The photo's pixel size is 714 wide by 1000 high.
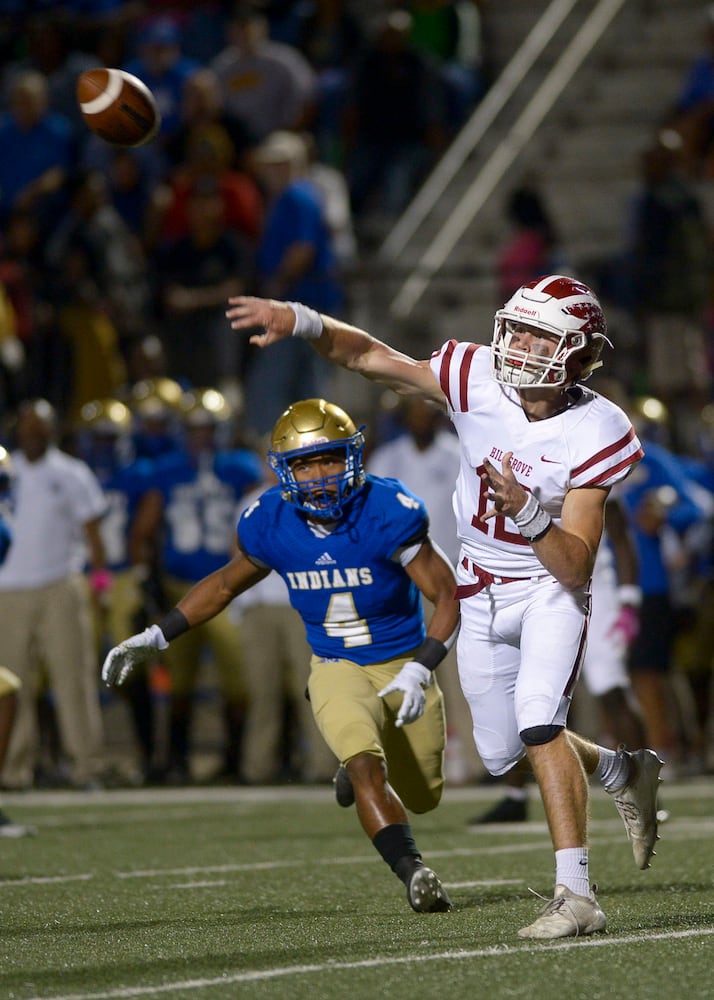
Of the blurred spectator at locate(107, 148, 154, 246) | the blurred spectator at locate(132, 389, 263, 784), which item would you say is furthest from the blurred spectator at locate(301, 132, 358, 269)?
the blurred spectator at locate(132, 389, 263, 784)

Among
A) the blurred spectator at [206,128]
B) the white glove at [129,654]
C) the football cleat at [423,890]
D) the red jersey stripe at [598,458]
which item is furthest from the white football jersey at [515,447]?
the blurred spectator at [206,128]

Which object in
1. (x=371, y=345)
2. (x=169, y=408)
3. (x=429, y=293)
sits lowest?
(x=371, y=345)

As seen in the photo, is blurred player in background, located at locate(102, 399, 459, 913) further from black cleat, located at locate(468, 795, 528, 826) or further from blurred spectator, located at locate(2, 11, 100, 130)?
blurred spectator, located at locate(2, 11, 100, 130)

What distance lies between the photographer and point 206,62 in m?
14.4

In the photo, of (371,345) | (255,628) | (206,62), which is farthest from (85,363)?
(371,345)

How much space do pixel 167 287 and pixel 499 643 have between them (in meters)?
7.26

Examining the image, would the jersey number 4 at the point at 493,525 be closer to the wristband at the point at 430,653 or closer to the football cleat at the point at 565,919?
the wristband at the point at 430,653

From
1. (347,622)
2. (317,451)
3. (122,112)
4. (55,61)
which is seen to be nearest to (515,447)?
(317,451)

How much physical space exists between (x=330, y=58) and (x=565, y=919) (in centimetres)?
1018

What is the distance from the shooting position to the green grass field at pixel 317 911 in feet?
13.7

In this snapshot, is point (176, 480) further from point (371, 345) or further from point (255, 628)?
point (371, 345)

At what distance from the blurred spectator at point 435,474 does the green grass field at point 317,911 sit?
1042 millimetres

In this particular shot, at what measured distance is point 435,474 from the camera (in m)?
9.83

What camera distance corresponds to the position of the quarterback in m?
4.79
